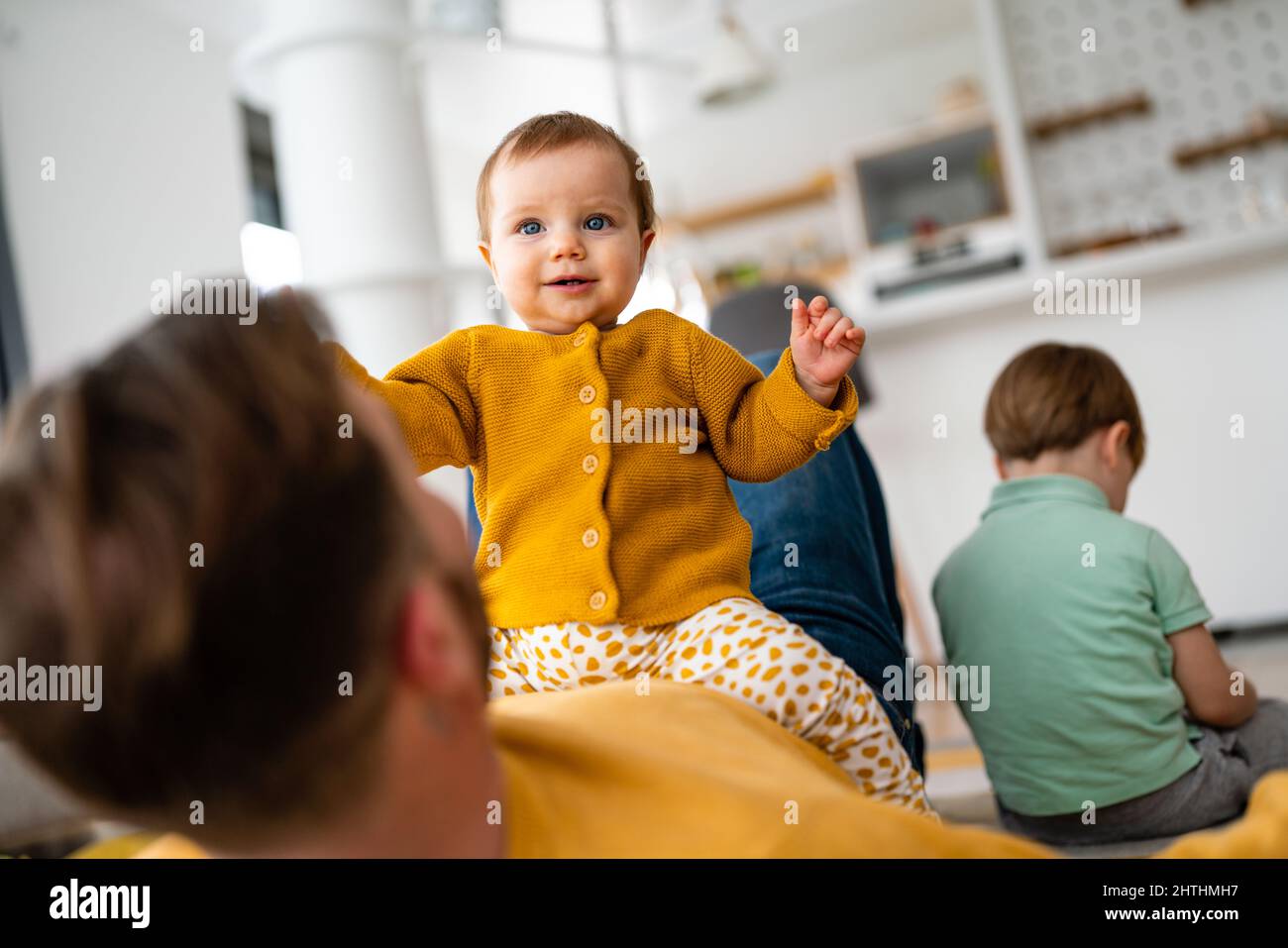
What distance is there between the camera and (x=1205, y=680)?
1.54m

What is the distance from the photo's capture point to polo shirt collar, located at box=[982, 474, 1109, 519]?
1593 millimetres

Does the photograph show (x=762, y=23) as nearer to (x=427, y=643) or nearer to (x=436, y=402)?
(x=436, y=402)

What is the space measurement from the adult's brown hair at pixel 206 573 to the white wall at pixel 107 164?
3515 mm

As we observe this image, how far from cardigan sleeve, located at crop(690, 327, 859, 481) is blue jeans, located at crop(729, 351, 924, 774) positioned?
9.8 inches

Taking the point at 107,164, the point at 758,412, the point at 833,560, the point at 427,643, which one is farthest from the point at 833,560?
the point at 107,164

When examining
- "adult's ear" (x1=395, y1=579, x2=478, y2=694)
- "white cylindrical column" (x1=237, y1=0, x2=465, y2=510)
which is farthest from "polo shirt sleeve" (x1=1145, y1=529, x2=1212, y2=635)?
"white cylindrical column" (x1=237, y1=0, x2=465, y2=510)

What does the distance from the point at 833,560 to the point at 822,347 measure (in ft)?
1.34

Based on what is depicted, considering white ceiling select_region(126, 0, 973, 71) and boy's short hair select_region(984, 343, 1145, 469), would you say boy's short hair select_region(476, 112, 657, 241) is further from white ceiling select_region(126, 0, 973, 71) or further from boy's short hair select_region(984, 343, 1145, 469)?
white ceiling select_region(126, 0, 973, 71)

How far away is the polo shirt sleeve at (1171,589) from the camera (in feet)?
4.96

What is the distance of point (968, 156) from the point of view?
603 centimetres

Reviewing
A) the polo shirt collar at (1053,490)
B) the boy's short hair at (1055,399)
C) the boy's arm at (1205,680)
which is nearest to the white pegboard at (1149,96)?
the boy's short hair at (1055,399)

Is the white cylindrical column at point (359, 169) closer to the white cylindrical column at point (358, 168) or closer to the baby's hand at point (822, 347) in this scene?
the white cylindrical column at point (358, 168)
